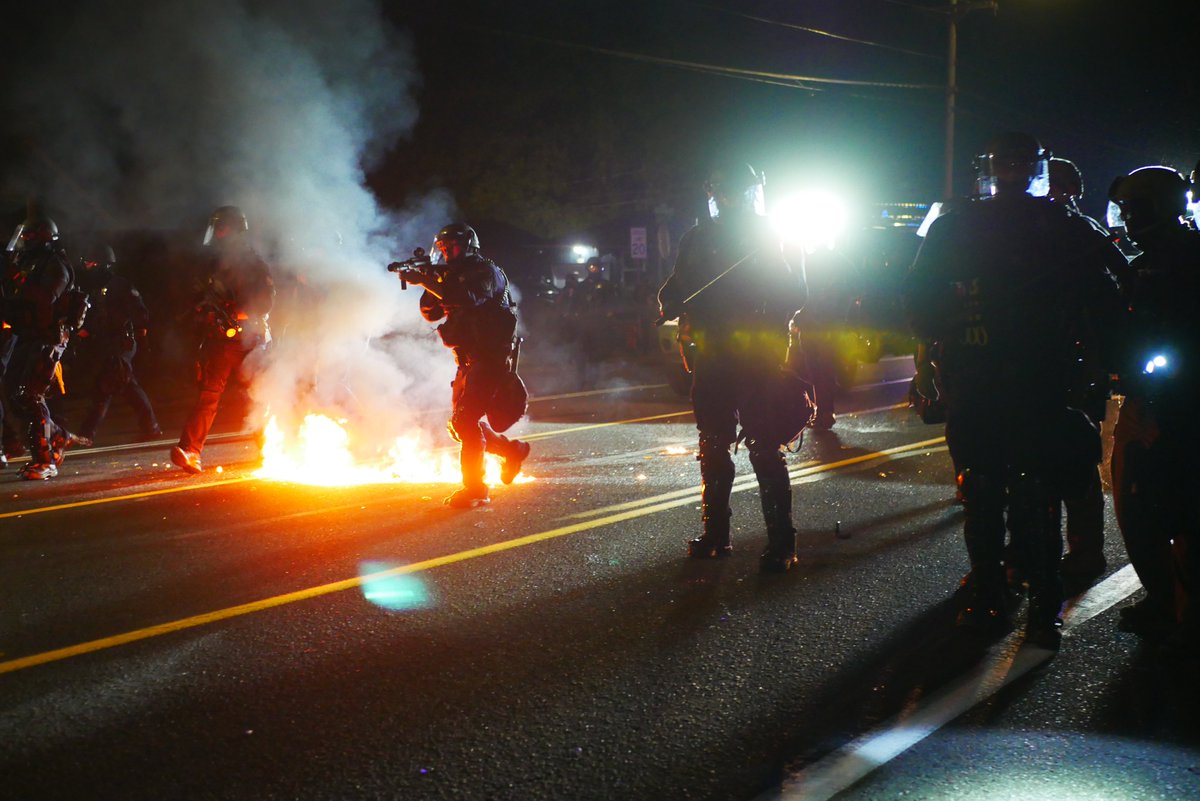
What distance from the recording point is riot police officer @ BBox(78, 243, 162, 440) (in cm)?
1066

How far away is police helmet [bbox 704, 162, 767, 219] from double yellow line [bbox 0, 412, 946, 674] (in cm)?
207

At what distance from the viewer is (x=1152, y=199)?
12.8ft

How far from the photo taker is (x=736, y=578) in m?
4.99

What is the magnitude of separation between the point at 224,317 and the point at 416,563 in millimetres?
3959

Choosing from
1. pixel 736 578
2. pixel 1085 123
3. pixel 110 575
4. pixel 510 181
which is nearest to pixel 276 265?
pixel 110 575

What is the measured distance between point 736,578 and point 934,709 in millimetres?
1629

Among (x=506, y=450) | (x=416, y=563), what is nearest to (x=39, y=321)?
(x=506, y=450)

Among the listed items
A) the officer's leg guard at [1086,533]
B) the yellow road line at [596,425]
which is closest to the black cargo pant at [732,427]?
the officer's leg guard at [1086,533]

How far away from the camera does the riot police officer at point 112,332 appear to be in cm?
1066

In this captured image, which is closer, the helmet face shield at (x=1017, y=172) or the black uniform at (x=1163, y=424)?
the black uniform at (x=1163, y=424)

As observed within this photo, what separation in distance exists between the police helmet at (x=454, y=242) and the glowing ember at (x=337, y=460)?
174 centimetres

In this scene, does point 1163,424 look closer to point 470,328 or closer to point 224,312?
point 470,328

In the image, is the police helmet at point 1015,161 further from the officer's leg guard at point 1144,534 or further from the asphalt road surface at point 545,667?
the asphalt road surface at point 545,667

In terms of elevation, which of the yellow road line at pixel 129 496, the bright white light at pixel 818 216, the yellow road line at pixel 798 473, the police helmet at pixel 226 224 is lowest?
the yellow road line at pixel 798 473
